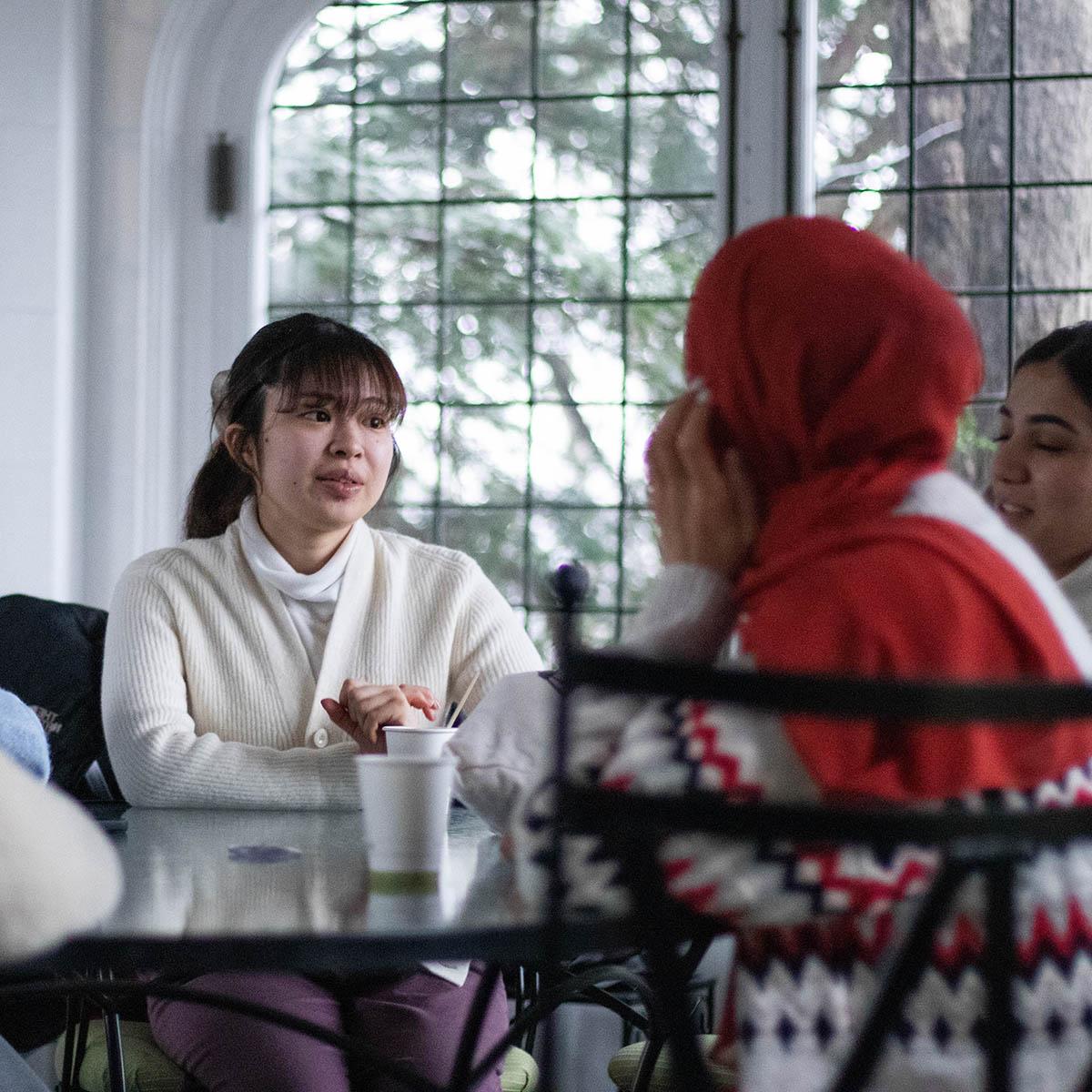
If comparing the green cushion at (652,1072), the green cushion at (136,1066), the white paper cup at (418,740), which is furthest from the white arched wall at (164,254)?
the white paper cup at (418,740)

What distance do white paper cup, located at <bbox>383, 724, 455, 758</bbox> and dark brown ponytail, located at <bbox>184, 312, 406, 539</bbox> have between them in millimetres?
898

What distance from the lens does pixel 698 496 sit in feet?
3.78

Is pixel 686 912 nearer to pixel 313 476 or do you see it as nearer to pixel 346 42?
pixel 313 476

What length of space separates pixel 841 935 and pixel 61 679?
165 centimetres

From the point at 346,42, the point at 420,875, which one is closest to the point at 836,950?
the point at 420,875

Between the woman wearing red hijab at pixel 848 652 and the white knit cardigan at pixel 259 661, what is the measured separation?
82 cm

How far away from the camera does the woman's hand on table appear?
5.85 ft

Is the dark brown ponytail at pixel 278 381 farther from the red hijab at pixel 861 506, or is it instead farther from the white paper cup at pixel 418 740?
the red hijab at pixel 861 506

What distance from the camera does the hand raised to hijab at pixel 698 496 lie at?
1.15m

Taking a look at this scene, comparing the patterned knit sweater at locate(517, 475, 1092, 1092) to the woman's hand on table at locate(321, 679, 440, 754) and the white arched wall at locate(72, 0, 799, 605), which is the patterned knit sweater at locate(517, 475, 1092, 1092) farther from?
the white arched wall at locate(72, 0, 799, 605)

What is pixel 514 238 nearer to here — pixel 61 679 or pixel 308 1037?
pixel 61 679

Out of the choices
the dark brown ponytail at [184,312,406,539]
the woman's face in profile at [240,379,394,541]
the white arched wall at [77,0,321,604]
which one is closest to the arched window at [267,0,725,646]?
the white arched wall at [77,0,321,604]

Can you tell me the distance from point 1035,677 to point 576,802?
34 centimetres

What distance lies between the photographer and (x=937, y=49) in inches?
128
